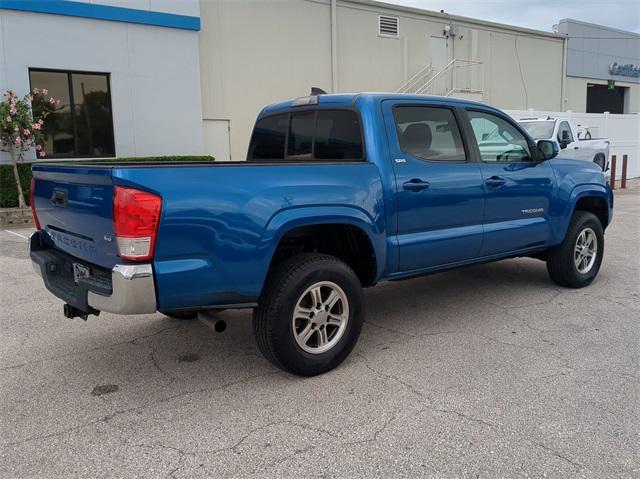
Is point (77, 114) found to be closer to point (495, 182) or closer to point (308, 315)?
point (495, 182)

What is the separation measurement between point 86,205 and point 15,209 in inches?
401

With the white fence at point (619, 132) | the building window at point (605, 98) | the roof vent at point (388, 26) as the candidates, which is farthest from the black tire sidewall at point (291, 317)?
the building window at point (605, 98)

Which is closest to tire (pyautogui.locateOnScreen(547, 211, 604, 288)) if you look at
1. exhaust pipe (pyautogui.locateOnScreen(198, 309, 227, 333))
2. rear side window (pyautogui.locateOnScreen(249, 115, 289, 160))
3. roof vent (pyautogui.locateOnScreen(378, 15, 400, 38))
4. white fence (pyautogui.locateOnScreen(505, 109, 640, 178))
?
rear side window (pyautogui.locateOnScreen(249, 115, 289, 160))

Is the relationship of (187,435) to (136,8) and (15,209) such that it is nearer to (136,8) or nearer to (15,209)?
(15,209)

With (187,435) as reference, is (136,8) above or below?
above

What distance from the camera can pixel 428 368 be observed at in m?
3.91

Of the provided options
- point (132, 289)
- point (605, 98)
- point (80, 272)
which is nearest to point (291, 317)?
point (132, 289)

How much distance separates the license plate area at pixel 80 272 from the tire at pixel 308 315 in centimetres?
107

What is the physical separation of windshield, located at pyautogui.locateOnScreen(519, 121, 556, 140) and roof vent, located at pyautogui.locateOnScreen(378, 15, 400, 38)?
296 inches

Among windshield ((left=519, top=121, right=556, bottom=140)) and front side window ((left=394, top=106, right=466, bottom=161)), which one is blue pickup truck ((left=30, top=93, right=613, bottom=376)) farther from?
windshield ((left=519, top=121, right=556, bottom=140))

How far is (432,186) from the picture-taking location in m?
4.35

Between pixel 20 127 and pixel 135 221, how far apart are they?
1098 centimetres

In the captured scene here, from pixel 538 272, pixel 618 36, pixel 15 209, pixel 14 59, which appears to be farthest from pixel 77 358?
pixel 618 36

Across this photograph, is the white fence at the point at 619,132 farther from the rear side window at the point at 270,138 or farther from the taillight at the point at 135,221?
the taillight at the point at 135,221
